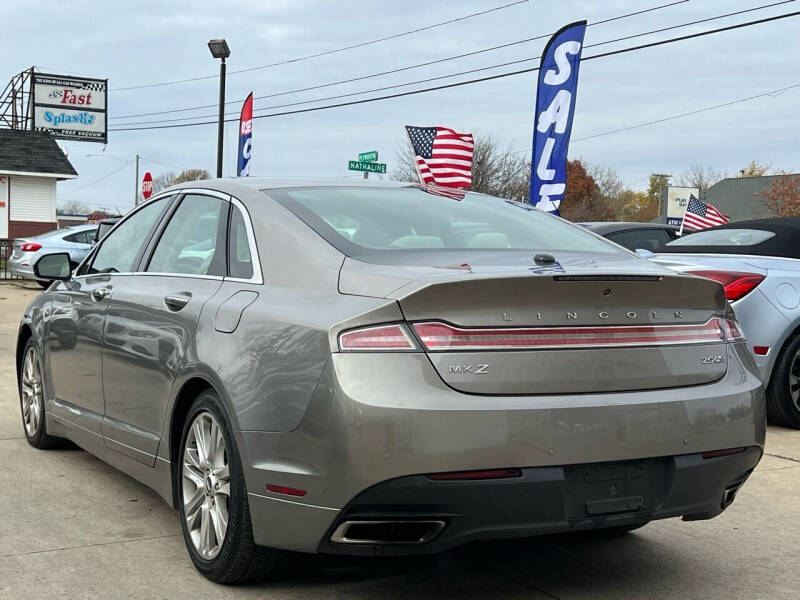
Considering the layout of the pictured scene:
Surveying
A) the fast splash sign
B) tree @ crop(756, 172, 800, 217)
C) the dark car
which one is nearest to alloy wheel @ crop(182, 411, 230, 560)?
the dark car

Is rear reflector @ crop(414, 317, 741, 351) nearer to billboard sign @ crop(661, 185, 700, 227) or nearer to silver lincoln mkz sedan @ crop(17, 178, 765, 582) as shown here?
silver lincoln mkz sedan @ crop(17, 178, 765, 582)

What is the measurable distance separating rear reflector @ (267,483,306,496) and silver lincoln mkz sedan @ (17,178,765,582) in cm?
1

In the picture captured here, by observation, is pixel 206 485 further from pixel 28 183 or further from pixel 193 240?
pixel 28 183

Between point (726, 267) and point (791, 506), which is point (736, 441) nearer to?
point (791, 506)

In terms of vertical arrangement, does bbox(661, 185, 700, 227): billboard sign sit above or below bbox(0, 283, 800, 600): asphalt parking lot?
above

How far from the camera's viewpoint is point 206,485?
3.89 metres

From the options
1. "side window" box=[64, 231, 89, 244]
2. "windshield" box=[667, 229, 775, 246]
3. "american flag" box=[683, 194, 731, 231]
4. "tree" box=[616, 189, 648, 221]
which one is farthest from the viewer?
"tree" box=[616, 189, 648, 221]

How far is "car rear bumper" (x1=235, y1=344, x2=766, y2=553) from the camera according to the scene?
3.10 m

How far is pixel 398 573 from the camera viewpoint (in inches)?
157

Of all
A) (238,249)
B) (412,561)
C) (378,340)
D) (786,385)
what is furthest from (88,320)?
(786,385)

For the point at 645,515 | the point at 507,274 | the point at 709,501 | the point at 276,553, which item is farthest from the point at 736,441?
the point at 276,553

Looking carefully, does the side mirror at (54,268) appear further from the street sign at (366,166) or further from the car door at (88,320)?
the street sign at (366,166)

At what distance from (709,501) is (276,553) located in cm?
157

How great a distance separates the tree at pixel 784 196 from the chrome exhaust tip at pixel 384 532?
60805 millimetres
